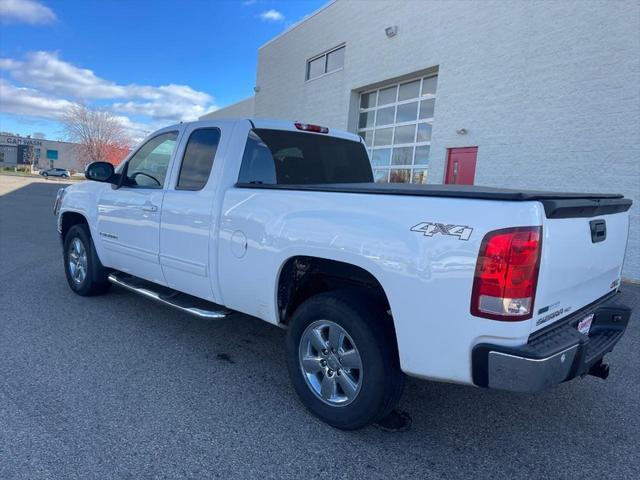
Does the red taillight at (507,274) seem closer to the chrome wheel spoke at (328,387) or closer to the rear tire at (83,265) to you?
the chrome wheel spoke at (328,387)

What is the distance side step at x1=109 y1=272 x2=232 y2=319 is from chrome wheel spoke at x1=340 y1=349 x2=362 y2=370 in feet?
3.90

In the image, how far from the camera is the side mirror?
4.49 metres

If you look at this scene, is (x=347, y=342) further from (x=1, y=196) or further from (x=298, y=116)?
(x=1, y=196)

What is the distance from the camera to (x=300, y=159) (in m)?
4.03

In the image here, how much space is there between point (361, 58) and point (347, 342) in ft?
42.1

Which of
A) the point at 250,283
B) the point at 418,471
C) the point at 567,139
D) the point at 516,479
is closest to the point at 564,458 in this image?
the point at 516,479

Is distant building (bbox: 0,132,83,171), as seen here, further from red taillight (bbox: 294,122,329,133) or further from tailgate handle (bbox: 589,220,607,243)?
tailgate handle (bbox: 589,220,607,243)

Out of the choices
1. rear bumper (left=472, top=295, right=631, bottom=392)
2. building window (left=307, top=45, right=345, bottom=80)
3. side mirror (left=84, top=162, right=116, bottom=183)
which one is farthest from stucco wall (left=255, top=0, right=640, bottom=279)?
side mirror (left=84, top=162, right=116, bottom=183)

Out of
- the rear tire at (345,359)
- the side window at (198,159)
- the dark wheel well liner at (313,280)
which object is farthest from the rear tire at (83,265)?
the rear tire at (345,359)

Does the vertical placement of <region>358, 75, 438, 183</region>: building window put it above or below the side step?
above

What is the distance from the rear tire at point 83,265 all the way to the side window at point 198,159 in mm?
1872

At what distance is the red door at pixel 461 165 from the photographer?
10.3 metres

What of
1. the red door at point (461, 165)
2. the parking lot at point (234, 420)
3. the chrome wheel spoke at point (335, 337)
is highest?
the red door at point (461, 165)

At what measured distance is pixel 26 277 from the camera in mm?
6133
